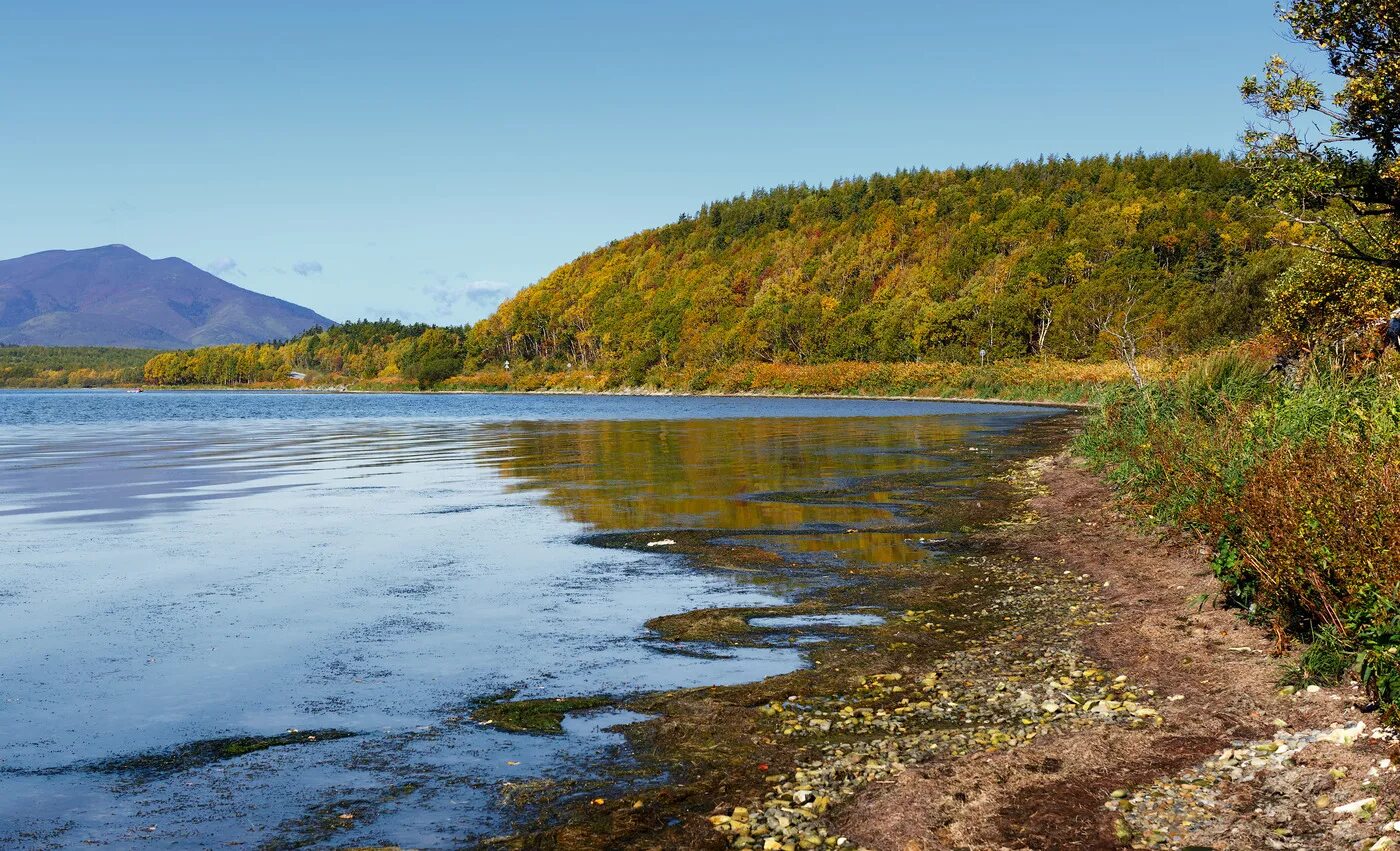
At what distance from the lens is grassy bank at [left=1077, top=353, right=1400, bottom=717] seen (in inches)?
324

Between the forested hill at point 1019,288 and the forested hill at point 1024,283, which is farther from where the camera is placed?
the forested hill at point 1024,283

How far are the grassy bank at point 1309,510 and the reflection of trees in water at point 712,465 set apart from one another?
6822 mm

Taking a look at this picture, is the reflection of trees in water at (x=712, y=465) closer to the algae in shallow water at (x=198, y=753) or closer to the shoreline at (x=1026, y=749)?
the shoreline at (x=1026, y=749)

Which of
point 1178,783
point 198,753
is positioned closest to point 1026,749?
point 1178,783

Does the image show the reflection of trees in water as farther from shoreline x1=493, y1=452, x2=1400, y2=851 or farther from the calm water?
shoreline x1=493, y1=452, x2=1400, y2=851

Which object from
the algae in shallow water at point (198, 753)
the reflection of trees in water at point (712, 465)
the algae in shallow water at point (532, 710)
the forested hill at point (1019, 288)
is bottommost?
the algae in shallow water at point (198, 753)

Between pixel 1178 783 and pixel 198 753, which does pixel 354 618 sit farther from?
pixel 1178 783

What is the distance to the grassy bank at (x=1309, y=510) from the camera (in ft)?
27.0

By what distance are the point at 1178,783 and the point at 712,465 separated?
91.5ft

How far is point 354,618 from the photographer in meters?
13.6

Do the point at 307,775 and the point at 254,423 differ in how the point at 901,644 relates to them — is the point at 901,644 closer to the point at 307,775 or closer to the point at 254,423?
the point at 307,775

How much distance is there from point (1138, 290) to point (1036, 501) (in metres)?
115

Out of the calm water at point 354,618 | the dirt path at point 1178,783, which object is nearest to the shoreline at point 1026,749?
the dirt path at point 1178,783

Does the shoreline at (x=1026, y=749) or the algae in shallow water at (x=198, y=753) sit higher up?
the shoreline at (x=1026, y=749)
